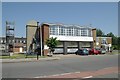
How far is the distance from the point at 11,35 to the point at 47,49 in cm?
1602

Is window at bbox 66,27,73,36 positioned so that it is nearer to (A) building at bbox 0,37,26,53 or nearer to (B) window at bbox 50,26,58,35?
(B) window at bbox 50,26,58,35

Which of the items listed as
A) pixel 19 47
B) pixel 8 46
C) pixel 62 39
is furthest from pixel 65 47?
pixel 19 47


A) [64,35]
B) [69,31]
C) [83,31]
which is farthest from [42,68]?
[83,31]

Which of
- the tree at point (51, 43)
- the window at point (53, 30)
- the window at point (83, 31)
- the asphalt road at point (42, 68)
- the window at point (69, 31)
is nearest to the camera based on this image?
the asphalt road at point (42, 68)

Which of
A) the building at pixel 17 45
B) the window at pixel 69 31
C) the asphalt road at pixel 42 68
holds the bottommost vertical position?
the asphalt road at pixel 42 68

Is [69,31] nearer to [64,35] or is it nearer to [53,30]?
[64,35]

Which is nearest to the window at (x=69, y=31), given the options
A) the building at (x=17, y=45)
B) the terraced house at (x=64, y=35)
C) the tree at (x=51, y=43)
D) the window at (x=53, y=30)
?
the terraced house at (x=64, y=35)

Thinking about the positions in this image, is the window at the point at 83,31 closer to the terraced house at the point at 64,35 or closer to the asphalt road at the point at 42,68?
the terraced house at the point at 64,35

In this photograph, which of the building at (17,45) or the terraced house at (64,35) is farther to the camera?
the building at (17,45)

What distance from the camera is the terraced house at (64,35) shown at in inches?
2276

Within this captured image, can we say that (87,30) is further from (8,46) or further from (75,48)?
(8,46)

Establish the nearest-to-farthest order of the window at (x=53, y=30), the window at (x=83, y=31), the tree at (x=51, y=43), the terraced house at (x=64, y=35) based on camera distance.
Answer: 1. the tree at (x=51, y=43)
2. the terraced house at (x=64, y=35)
3. the window at (x=53, y=30)
4. the window at (x=83, y=31)

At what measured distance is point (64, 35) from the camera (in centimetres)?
6097

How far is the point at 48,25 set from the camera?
58.2 meters
